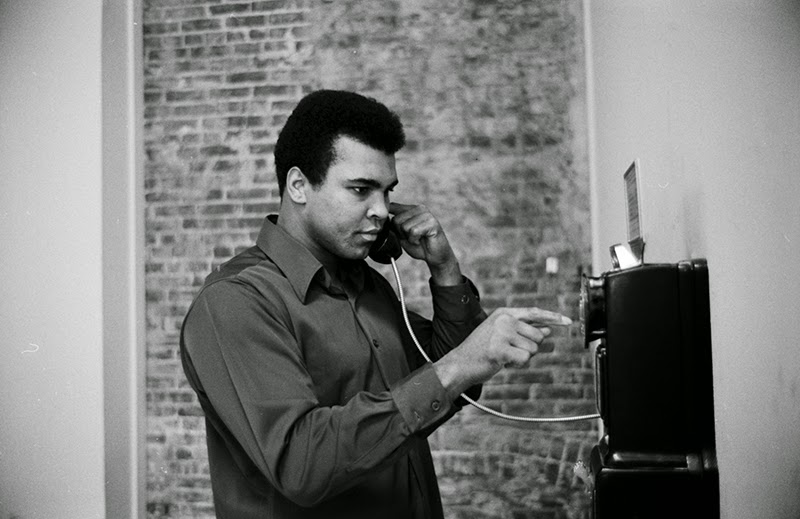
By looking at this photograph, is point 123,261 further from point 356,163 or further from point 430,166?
point 356,163

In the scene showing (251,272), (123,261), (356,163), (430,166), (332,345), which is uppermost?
(430,166)

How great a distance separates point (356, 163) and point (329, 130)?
105 millimetres

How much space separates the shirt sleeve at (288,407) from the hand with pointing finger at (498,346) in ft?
0.14

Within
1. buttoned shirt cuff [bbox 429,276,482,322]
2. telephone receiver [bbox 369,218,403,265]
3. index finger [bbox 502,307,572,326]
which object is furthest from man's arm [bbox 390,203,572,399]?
telephone receiver [bbox 369,218,403,265]

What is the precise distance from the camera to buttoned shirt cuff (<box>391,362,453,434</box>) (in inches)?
61.0

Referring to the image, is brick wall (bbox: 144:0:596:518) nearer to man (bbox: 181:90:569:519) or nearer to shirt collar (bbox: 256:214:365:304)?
man (bbox: 181:90:569:519)

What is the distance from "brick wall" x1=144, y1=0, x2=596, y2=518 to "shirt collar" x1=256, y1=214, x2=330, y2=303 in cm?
177

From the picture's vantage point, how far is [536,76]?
3689mm

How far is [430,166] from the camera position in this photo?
3.72 m

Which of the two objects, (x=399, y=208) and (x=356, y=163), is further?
(x=399, y=208)

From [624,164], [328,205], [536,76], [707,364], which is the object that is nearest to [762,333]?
[707,364]

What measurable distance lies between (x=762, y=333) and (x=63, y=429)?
293 cm

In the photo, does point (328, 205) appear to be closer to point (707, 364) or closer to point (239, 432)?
point (239, 432)

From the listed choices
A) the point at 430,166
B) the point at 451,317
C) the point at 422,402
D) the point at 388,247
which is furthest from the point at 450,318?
the point at 430,166
